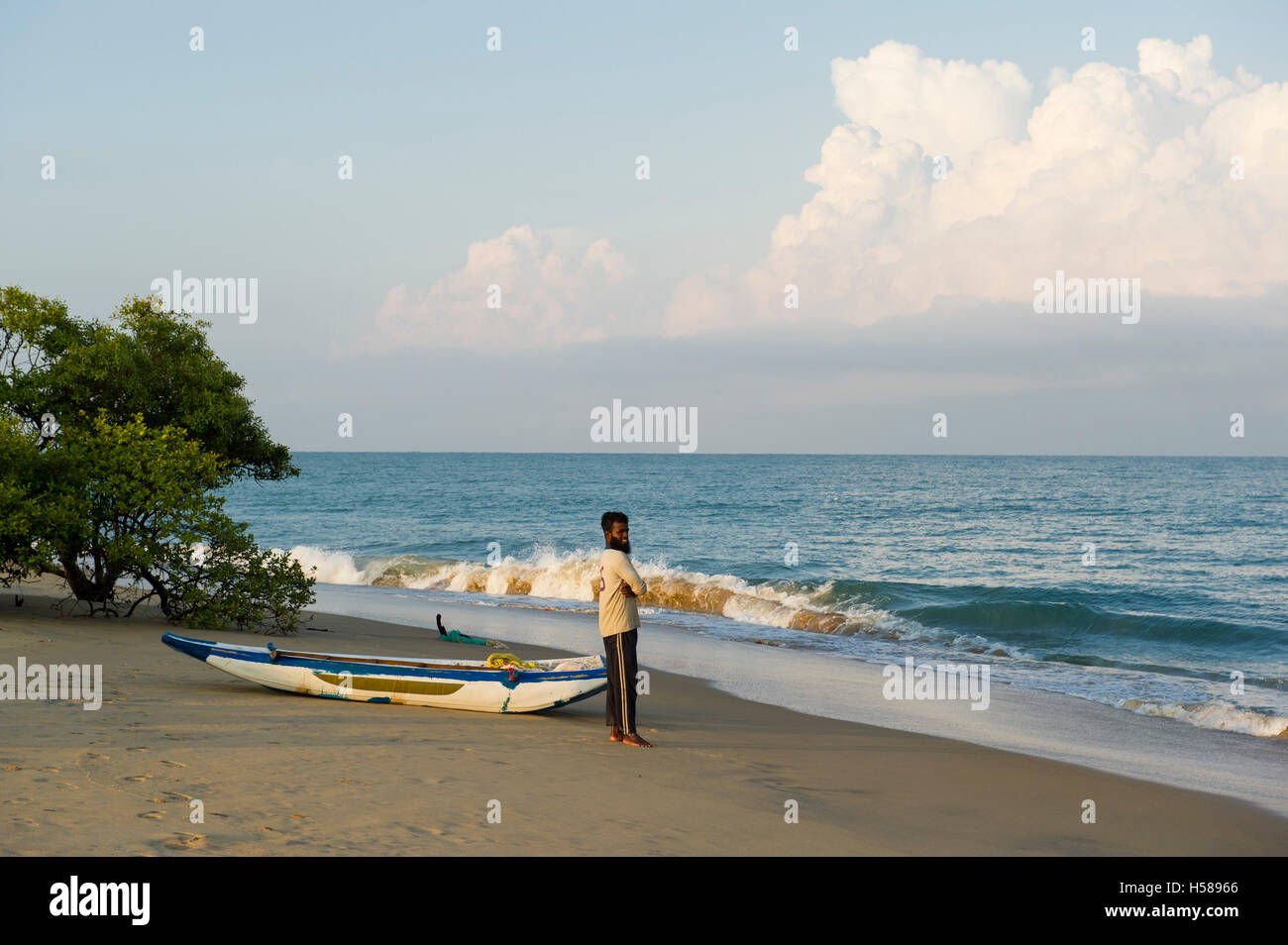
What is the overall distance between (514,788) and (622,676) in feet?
7.82

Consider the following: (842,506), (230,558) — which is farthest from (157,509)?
(842,506)

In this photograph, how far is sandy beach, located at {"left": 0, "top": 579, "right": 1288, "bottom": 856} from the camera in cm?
584

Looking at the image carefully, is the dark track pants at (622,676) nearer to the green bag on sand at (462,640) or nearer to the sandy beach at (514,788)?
the sandy beach at (514,788)

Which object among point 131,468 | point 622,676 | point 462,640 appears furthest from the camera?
point 462,640

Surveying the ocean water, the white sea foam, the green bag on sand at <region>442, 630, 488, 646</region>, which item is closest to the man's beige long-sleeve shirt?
the green bag on sand at <region>442, 630, 488, 646</region>

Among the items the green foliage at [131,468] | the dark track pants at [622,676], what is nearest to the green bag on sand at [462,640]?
the green foliage at [131,468]

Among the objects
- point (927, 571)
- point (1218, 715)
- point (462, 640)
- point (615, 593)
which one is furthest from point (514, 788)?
point (927, 571)

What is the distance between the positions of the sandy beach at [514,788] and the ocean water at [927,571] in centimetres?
562

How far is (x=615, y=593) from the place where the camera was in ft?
30.7

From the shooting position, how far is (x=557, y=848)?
5.96 metres

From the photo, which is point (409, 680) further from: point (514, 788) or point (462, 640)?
point (462, 640)

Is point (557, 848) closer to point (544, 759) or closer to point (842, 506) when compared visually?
point (544, 759)

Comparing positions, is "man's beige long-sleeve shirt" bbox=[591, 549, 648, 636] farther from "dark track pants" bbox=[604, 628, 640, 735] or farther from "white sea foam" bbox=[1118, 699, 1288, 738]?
"white sea foam" bbox=[1118, 699, 1288, 738]

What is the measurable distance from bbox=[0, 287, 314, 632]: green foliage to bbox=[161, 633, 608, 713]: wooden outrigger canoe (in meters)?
4.83
